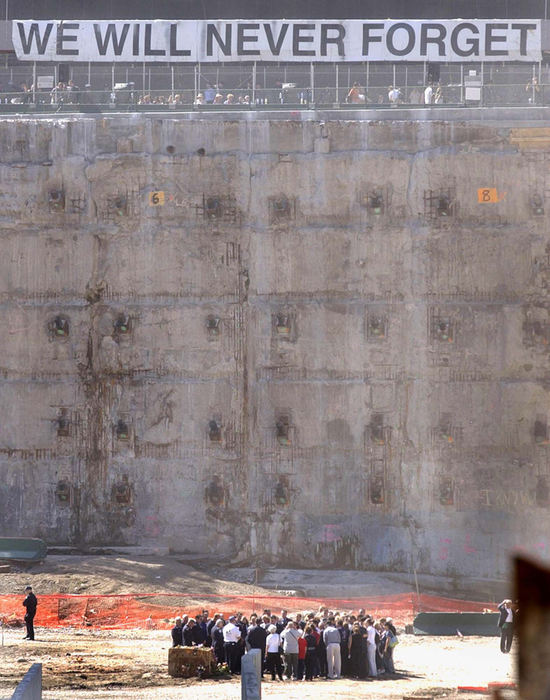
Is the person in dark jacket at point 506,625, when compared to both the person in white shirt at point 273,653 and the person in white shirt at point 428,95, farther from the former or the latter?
the person in white shirt at point 428,95

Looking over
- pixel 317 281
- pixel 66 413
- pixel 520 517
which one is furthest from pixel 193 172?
pixel 520 517

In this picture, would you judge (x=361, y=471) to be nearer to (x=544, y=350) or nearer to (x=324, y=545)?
(x=324, y=545)

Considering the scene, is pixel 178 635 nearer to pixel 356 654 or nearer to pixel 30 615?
pixel 356 654

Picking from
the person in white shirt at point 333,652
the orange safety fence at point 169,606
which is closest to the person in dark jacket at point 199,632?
Result: the person in white shirt at point 333,652

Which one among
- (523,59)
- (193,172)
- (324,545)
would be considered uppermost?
(523,59)

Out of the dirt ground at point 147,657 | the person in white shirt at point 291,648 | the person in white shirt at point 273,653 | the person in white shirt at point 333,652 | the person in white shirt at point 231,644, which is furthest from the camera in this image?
the person in white shirt at point 333,652

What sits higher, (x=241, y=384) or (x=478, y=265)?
(x=478, y=265)

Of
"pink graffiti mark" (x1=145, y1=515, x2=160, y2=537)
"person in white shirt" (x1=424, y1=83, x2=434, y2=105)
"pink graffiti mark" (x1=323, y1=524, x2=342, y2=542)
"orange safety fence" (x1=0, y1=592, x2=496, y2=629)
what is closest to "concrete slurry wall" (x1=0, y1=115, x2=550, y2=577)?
"pink graffiti mark" (x1=145, y1=515, x2=160, y2=537)
